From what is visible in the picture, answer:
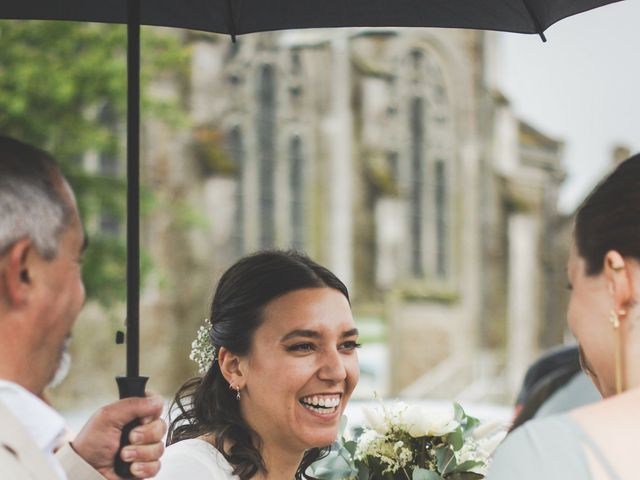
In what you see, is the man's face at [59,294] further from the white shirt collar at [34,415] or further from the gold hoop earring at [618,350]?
the gold hoop earring at [618,350]

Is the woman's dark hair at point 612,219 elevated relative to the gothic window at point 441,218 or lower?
lower

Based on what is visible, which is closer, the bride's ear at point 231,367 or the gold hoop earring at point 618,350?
the gold hoop earring at point 618,350

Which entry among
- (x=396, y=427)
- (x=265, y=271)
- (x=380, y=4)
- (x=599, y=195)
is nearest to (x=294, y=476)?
(x=396, y=427)

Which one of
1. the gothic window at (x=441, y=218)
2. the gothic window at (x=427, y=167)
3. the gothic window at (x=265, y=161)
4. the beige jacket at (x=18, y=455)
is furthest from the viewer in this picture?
the gothic window at (x=441, y=218)

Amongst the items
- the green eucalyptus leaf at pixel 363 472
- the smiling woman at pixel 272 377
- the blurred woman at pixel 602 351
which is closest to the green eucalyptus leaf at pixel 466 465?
the green eucalyptus leaf at pixel 363 472

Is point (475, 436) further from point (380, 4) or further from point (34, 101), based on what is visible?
point (34, 101)

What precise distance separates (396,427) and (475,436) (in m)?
0.23

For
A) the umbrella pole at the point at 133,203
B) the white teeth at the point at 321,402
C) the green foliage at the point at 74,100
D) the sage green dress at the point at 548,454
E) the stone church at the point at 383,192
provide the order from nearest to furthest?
the sage green dress at the point at 548,454 → the umbrella pole at the point at 133,203 → the white teeth at the point at 321,402 → the green foliage at the point at 74,100 → the stone church at the point at 383,192

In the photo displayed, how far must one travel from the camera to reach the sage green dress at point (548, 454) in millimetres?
1702

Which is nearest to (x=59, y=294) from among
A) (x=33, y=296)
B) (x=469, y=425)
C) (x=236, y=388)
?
(x=33, y=296)

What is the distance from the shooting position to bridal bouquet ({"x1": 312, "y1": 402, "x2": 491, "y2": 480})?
3180mm

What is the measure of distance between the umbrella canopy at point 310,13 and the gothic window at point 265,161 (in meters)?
21.5

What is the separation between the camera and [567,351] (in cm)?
717

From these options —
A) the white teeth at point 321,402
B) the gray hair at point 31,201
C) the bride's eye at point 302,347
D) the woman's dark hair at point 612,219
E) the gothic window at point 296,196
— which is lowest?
the white teeth at point 321,402
